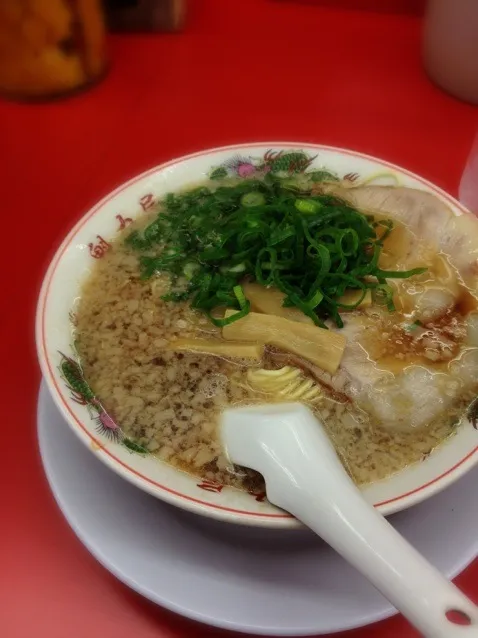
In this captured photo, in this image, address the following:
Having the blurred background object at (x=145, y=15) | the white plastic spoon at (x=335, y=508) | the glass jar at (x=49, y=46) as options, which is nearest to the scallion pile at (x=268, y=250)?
the white plastic spoon at (x=335, y=508)

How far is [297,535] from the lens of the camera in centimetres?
89

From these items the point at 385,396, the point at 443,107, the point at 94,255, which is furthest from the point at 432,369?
the point at 443,107

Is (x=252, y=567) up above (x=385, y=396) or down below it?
below

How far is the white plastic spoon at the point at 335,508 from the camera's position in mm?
586

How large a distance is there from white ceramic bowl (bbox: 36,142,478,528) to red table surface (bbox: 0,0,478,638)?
0.27 meters

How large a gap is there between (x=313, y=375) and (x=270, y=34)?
1456mm

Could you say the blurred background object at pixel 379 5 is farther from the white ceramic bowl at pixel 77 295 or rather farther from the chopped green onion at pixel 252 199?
the chopped green onion at pixel 252 199

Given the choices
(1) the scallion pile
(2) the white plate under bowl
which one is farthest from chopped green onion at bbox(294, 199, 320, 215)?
(2) the white plate under bowl

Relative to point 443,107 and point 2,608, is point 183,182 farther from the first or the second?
point 443,107

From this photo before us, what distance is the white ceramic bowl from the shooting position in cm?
76

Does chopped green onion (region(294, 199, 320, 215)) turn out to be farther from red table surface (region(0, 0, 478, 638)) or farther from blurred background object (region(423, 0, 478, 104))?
blurred background object (region(423, 0, 478, 104))

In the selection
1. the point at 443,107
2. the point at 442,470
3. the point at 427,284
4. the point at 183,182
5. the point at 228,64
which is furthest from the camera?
the point at 228,64

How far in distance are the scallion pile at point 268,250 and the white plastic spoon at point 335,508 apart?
0.19 m

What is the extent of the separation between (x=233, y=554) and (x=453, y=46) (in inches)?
55.1
